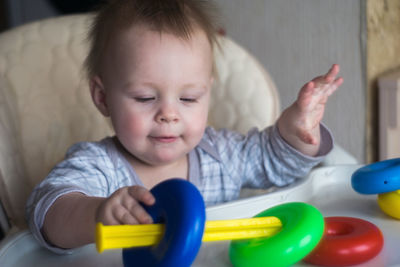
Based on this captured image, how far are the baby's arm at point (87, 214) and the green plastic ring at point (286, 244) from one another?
0.09 metres

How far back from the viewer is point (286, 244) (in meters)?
0.40

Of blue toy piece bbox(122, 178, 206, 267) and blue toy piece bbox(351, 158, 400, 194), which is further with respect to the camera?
blue toy piece bbox(351, 158, 400, 194)

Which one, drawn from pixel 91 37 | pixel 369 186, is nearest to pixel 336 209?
pixel 369 186

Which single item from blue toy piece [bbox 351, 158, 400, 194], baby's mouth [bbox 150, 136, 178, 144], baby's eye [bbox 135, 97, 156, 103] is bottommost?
blue toy piece [bbox 351, 158, 400, 194]

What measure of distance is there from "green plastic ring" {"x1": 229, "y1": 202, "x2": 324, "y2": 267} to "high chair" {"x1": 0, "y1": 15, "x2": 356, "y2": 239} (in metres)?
0.32

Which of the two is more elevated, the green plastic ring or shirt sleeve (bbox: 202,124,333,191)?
the green plastic ring

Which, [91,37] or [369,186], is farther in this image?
[91,37]

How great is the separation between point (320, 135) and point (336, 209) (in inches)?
6.1

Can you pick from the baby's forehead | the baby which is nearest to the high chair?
the baby

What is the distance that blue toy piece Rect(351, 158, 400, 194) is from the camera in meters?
0.51

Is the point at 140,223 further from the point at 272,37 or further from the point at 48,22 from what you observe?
the point at 272,37

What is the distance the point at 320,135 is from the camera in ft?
2.34

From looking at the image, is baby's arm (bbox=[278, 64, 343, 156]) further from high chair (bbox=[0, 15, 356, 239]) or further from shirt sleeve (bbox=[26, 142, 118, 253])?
shirt sleeve (bbox=[26, 142, 118, 253])

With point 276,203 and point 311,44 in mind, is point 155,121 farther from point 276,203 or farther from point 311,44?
point 311,44
